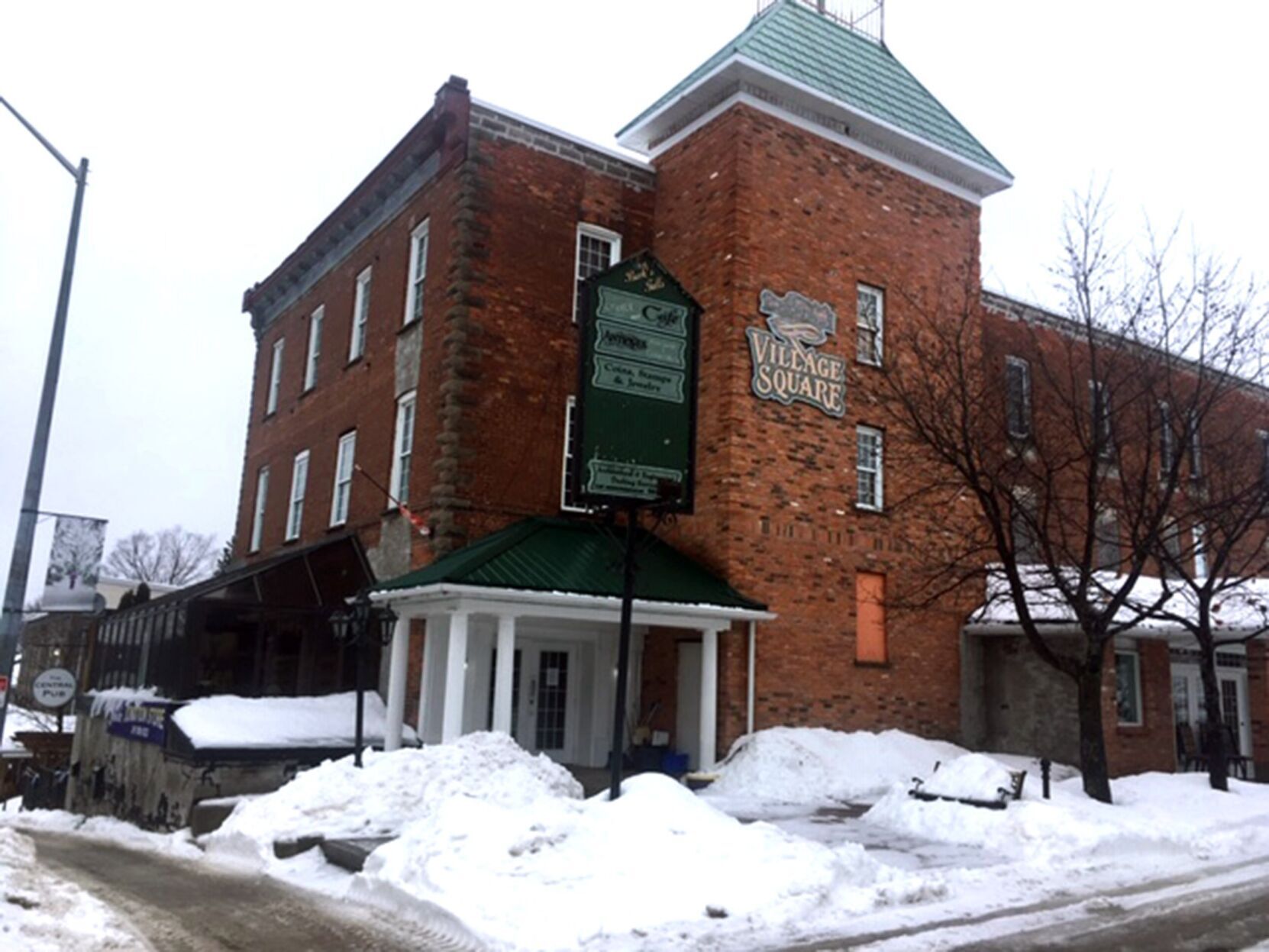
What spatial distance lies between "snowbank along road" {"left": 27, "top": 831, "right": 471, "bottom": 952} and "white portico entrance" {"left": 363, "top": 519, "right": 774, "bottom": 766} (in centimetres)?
514

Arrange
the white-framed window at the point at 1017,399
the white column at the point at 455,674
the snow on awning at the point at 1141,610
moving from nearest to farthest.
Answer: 1. the white column at the point at 455,674
2. the white-framed window at the point at 1017,399
3. the snow on awning at the point at 1141,610

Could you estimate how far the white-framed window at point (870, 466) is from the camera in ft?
70.4

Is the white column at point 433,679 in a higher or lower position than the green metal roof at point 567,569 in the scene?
lower

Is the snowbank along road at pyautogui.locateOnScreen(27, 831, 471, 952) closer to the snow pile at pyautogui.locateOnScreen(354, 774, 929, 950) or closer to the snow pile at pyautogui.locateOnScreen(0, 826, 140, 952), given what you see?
the snow pile at pyautogui.locateOnScreen(0, 826, 140, 952)

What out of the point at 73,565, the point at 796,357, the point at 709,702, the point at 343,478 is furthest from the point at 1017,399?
the point at 73,565

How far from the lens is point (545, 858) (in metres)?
9.27

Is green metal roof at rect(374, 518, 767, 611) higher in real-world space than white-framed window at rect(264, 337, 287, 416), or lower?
lower

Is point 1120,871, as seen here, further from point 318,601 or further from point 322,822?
point 318,601

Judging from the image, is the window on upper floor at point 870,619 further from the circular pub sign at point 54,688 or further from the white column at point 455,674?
the circular pub sign at point 54,688

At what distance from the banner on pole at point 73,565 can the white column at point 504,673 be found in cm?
554

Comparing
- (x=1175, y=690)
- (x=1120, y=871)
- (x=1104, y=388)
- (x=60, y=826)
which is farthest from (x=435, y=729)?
(x=1175, y=690)

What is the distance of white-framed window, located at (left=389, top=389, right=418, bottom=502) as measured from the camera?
21.5 meters

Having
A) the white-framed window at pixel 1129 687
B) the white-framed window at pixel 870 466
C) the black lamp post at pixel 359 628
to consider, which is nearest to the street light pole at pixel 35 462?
the black lamp post at pixel 359 628

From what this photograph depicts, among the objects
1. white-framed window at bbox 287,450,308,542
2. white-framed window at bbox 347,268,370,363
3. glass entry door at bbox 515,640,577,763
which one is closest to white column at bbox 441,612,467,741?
glass entry door at bbox 515,640,577,763
